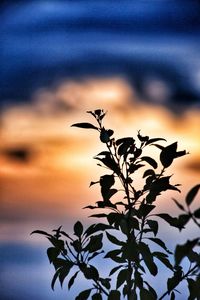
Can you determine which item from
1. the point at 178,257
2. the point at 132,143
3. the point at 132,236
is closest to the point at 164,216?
the point at 132,236

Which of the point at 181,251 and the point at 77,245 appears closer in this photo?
the point at 181,251

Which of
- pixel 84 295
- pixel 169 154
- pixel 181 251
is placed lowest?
pixel 181 251

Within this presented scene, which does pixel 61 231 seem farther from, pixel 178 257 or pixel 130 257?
pixel 178 257

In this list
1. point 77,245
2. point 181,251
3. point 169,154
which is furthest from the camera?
point 77,245

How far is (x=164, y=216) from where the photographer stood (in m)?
Answer: 1.88

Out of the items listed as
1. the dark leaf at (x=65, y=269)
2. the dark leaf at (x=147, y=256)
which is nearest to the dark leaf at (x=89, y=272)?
the dark leaf at (x=65, y=269)

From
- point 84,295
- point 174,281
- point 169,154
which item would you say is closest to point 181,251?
point 169,154

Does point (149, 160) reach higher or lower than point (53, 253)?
higher

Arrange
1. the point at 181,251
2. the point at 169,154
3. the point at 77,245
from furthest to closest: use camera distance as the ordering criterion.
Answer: the point at 77,245, the point at 169,154, the point at 181,251

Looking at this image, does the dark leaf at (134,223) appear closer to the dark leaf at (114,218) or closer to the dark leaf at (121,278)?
the dark leaf at (114,218)

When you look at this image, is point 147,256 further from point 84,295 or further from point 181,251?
point 181,251

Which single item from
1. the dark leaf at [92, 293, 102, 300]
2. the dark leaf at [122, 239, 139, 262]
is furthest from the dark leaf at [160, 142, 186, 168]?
the dark leaf at [92, 293, 102, 300]

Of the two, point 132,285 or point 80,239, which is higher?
point 80,239

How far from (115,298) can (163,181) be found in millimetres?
406
